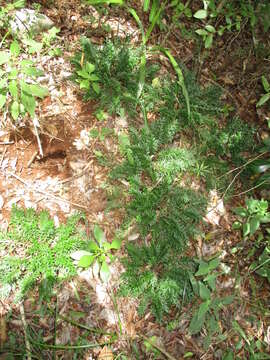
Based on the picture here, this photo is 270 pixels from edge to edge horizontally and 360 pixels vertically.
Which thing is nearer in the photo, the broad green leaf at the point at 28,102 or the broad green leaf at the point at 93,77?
the broad green leaf at the point at 28,102

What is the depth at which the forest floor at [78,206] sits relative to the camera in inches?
92.7

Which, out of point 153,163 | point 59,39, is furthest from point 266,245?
point 59,39

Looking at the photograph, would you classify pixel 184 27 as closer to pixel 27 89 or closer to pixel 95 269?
pixel 27 89

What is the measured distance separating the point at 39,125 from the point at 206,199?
A: 168cm

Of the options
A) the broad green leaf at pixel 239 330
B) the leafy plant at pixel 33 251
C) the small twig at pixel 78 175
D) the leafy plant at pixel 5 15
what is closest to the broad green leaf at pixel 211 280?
the broad green leaf at pixel 239 330

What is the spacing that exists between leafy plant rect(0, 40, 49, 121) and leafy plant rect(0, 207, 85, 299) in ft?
2.75

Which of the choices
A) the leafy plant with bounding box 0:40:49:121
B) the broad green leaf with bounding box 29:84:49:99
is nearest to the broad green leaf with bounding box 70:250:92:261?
the leafy plant with bounding box 0:40:49:121

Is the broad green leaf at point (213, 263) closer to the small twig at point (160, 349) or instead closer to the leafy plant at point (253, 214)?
the leafy plant at point (253, 214)

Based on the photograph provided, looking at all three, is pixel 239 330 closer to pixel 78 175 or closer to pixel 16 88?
pixel 78 175

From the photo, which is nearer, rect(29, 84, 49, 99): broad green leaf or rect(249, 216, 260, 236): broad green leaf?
rect(29, 84, 49, 99): broad green leaf

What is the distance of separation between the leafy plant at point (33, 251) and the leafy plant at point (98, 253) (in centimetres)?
7

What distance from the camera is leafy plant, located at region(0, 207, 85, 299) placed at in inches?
91.2

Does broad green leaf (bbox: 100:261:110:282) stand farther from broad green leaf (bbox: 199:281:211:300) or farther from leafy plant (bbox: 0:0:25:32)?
leafy plant (bbox: 0:0:25:32)

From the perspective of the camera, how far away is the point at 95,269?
2508mm
